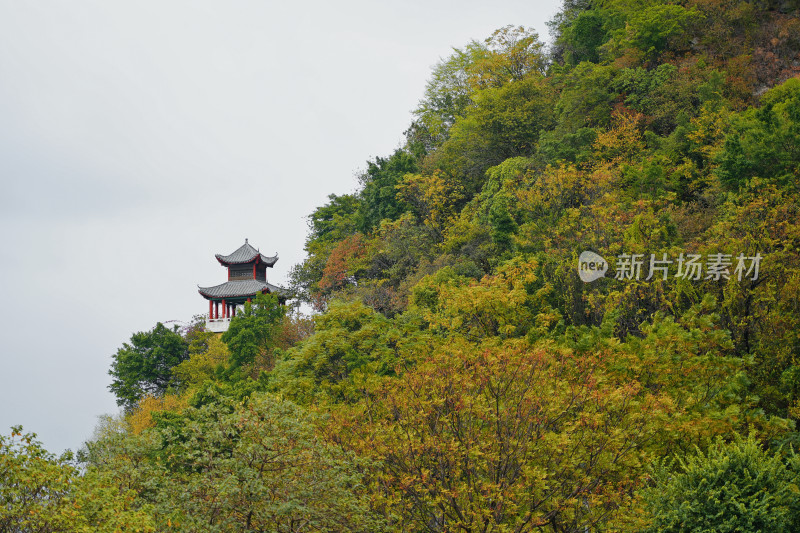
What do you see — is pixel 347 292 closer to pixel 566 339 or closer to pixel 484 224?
pixel 484 224

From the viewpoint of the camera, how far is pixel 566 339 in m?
15.2

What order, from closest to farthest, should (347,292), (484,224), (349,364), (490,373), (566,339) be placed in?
(490,373), (566,339), (349,364), (484,224), (347,292)

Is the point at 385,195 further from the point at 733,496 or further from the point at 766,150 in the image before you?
the point at 733,496

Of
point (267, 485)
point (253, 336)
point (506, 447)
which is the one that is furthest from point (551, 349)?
point (253, 336)

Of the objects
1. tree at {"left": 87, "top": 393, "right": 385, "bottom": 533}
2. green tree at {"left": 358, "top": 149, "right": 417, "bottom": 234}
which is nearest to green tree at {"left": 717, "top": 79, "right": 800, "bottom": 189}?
tree at {"left": 87, "top": 393, "right": 385, "bottom": 533}

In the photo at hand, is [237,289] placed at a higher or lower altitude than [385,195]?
lower

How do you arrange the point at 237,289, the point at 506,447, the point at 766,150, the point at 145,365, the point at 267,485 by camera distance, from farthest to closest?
the point at 237,289 → the point at 145,365 → the point at 766,150 → the point at 506,447 → the point at 267,485

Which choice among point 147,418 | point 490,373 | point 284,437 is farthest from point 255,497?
point 147,418

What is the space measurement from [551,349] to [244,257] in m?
41.7

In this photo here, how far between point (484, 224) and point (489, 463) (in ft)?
54.2

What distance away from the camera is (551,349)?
47.7 feet

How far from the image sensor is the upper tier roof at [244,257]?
52844 millimetres

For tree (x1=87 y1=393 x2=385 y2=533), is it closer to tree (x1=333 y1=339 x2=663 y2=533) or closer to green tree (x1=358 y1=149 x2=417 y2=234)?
tree (x1=333 y1=339 x2=663 y2=533)

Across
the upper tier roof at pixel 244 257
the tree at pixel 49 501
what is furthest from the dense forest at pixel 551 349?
the upper tier roof at pixel 244 257
